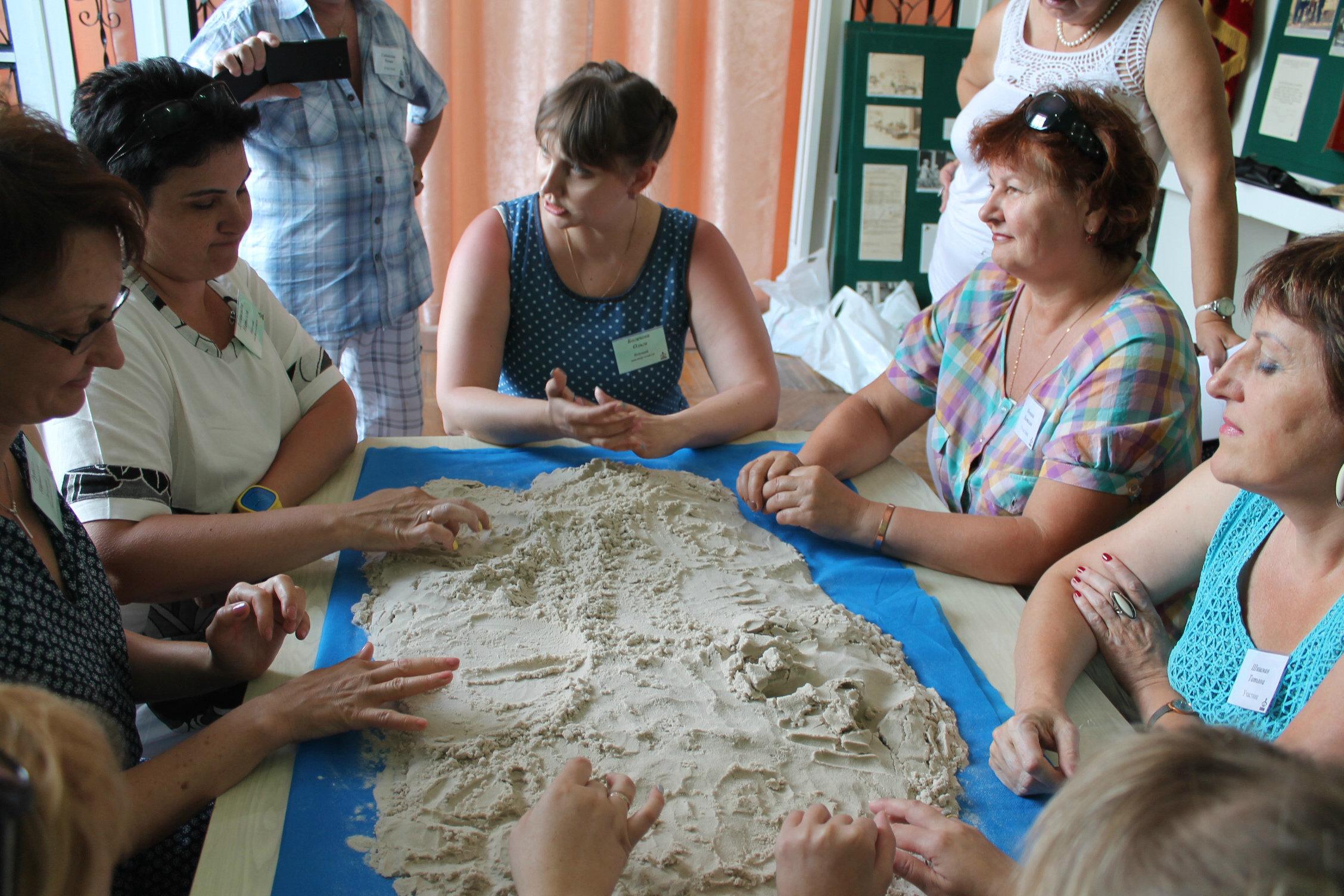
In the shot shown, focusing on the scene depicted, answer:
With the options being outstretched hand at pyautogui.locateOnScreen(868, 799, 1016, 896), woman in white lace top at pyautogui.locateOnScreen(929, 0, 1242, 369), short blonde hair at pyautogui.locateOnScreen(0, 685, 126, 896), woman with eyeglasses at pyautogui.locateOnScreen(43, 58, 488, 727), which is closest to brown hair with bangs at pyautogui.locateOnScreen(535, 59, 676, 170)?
woman with eyeglasses at pyautogui.locateOnScreen(43, 58, 488, 727)

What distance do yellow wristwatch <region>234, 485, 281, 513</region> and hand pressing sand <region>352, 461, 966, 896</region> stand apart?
0.26m

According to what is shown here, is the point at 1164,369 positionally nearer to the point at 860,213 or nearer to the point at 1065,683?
the point at 1065,683

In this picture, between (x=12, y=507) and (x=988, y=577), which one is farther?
(x=988, y=577)

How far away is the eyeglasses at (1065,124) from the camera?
5.32 ft

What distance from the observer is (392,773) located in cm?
106

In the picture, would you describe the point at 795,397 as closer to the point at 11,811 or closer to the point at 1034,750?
the point at 1034,750

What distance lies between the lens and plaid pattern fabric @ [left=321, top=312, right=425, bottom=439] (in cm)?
287

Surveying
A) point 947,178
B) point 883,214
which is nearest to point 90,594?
point 947,178

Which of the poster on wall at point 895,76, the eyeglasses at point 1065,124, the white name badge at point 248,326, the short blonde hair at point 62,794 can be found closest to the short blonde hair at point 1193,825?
the short blonde hair at point 62,794

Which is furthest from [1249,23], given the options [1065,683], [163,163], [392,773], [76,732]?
[76,732]

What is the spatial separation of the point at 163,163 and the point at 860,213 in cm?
413

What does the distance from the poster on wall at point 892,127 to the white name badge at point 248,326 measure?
3997 millimetres

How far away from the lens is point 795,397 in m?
4.49

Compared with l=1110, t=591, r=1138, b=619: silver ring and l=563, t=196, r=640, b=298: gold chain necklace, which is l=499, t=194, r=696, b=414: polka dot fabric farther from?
l=1110, t=591, r=1138, b=619: silver ring
